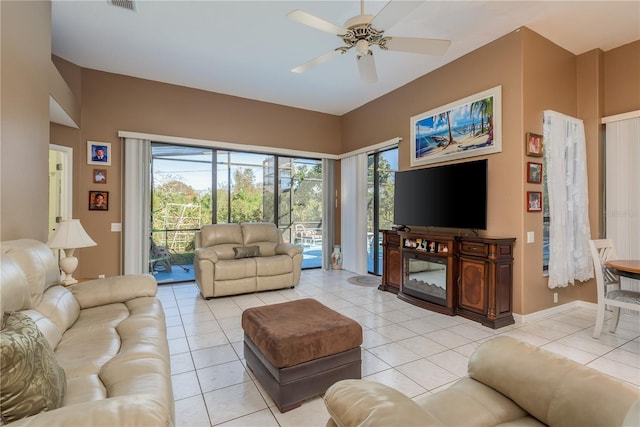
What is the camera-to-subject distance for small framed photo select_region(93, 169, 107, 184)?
4.52m

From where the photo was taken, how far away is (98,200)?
453 centimetres

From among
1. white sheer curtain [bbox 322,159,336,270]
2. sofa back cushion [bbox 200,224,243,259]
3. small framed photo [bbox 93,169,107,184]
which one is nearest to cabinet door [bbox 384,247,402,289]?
white sheer curtain [bbox 322,159,336,270]

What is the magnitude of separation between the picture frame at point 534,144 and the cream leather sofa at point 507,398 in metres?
2.77

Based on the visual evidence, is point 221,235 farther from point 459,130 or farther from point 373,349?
point 459,130

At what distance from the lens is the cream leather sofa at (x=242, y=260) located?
13.9 ft

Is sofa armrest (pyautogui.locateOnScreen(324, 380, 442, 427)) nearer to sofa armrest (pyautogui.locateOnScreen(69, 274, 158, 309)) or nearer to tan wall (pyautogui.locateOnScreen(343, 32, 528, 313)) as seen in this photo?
sofa armrest (pyautogui.locateOnScreen(69, 274, 158, 309))

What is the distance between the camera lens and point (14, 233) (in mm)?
2297

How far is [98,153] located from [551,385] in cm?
560

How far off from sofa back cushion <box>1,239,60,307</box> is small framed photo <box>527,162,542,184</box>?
14.4 feet

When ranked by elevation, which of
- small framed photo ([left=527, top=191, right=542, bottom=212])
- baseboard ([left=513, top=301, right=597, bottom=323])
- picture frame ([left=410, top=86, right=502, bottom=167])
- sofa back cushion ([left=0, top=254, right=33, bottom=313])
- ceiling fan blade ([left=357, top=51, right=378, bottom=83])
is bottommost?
baseboard ([left=513, top=301, right=597, bottom=323])

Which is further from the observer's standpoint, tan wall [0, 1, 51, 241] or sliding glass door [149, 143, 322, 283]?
sliding glass door [149, 143, 322, 283]

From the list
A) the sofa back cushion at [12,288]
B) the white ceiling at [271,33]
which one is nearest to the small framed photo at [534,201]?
the white ceiling at [271,33]

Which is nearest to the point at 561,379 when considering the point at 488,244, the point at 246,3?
the point at 488,244

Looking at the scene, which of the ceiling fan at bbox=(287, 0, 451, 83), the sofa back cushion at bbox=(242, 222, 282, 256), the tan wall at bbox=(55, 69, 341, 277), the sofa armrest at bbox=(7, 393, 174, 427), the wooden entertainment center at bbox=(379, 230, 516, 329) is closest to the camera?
the sofa armrest at bbox=(7, 393, 174, 427)
